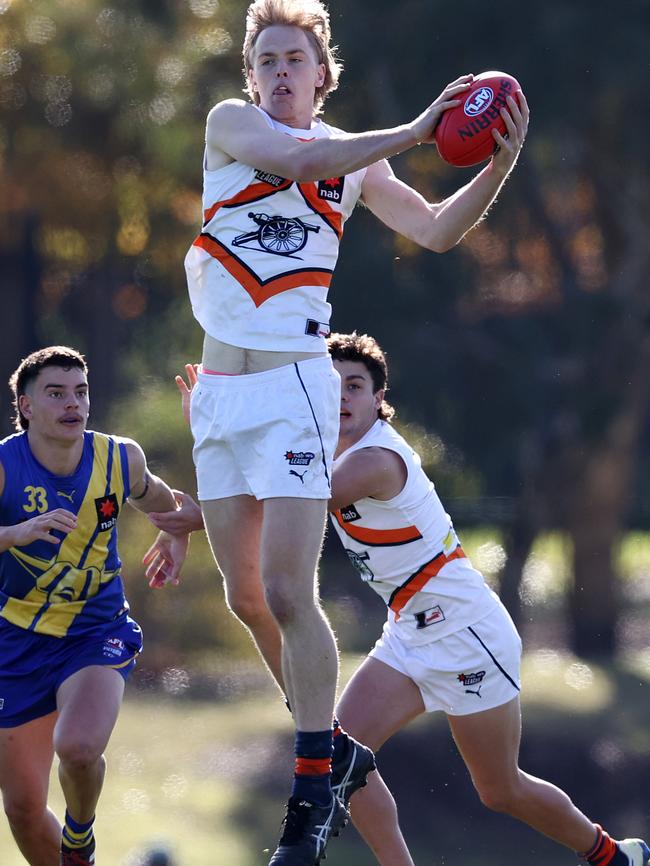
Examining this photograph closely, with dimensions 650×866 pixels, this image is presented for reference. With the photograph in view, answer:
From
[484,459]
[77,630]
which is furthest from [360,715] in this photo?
[484,459]

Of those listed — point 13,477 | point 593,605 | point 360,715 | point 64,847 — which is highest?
point 13,477

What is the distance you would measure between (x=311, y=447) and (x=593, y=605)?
11449 mm

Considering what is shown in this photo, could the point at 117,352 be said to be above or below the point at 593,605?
above

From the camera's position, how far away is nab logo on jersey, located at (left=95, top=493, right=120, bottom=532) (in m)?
5.14

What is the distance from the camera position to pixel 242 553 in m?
4.30

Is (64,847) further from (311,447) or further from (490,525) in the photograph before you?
(490,525)

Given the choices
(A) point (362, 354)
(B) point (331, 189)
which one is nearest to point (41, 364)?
(A) point (362, 354)

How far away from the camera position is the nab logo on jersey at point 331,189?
14.1 ft

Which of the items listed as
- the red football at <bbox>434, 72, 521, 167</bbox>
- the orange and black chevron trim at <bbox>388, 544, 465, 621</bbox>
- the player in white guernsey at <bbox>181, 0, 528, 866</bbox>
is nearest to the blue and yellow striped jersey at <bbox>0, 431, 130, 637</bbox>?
the player in white guernsey at <bbox>181, 0, 528, 866</bbox>

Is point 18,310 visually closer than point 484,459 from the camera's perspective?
No

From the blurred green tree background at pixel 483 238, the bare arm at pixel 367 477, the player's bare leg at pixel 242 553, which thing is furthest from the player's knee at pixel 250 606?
the blurred green tree background at pixel 483 238

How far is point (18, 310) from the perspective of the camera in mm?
19375

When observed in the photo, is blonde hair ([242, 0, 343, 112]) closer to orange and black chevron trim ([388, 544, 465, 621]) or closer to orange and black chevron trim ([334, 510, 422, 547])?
orange and black chevron trim ([334, 510, 422, 547])

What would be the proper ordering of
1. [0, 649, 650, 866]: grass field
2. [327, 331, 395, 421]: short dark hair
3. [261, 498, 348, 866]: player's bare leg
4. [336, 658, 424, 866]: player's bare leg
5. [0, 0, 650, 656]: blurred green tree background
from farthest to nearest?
[0, 0, 650, 656]: blurred green tree background
[0, 649, 650, 866]: grass field
[327, 331, 395, 421]: short dark hair
[336, 658, 424, 866]: player's bare leg
[261, 498, 348, 866]: player's bare leg
